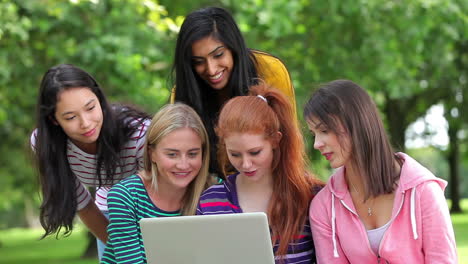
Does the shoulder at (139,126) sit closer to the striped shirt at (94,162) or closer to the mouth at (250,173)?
the striped shirt at (94,162)

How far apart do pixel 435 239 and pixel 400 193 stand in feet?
0.74

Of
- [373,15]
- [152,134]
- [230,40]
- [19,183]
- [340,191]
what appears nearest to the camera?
[340,191]

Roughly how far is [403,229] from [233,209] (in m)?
0.74

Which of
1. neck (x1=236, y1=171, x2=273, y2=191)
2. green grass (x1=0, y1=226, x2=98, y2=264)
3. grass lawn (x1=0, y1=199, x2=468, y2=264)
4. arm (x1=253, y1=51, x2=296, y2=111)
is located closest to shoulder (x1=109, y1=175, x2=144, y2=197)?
neck (x1=236, y1=171, x2=273, y2=191)

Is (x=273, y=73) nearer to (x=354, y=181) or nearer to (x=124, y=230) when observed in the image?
(x=354, y=181)

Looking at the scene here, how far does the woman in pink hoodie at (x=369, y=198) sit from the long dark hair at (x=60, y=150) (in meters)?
1.09

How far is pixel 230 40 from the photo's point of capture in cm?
364

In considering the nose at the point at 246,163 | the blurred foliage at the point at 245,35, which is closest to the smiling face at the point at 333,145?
the nose at the point at 246,163

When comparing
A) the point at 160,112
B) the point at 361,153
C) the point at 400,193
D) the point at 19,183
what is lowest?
the point at 19,183

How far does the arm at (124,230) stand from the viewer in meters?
3.16

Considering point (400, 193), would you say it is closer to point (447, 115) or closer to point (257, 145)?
point (257, 145)

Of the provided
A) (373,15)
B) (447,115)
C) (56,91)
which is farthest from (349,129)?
(447,115)

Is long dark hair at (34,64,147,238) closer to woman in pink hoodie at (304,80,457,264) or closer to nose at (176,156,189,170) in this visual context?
nose at (176,156,189,170)

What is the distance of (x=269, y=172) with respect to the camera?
3.22 meters
